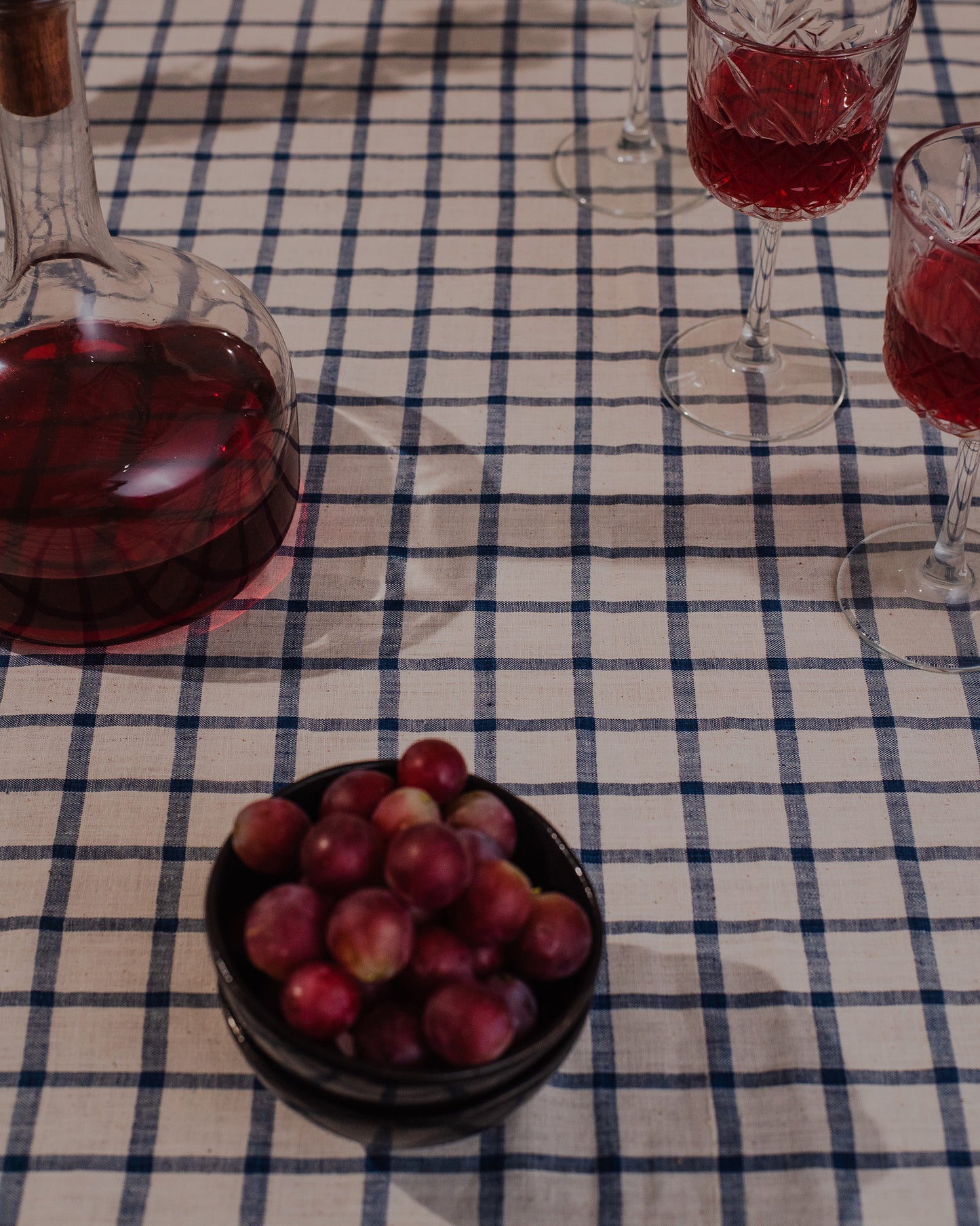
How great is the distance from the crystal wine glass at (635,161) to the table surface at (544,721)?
0.07 feet

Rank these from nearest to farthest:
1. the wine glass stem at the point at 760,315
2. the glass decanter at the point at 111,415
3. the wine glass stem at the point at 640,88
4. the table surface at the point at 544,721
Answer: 1. the table surface at the point at 544,721
2. the glass decanter at the point at 111,415
3. the wine glass stem at the point at 760,315
4. the wine glass stem at the point at 640,88

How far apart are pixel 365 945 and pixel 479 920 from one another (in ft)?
0.15

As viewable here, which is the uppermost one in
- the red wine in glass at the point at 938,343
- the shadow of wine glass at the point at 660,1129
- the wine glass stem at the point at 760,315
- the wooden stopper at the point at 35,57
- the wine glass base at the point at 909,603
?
the wooden stopper at the point at 35,57

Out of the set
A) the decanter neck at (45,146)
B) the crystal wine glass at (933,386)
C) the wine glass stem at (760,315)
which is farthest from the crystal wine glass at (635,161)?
the decanter neck at (45,146)

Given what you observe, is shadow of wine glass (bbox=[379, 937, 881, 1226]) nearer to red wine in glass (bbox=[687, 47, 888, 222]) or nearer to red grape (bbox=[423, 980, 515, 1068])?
red grape (bbox=[423, 980, 515, 1068])

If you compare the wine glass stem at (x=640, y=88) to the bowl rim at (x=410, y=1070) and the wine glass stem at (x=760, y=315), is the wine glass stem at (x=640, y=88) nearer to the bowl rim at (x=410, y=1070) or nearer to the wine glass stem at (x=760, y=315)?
the wine glass stem at (x=760, y=315)

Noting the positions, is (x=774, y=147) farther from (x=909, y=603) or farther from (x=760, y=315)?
(x=909, y=603)

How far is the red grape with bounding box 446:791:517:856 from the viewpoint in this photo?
19.0 inches

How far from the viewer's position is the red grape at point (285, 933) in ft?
1.44

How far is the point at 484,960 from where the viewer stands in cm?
45

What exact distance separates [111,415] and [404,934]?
0.35 metres

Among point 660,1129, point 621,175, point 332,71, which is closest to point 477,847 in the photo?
point 660,1129

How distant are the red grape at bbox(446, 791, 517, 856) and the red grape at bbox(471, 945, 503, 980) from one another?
4 cm

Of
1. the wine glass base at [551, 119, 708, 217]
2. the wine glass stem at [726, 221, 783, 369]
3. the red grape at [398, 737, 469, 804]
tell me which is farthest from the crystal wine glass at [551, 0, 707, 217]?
the red grape at [398, 737, 469, 804]
